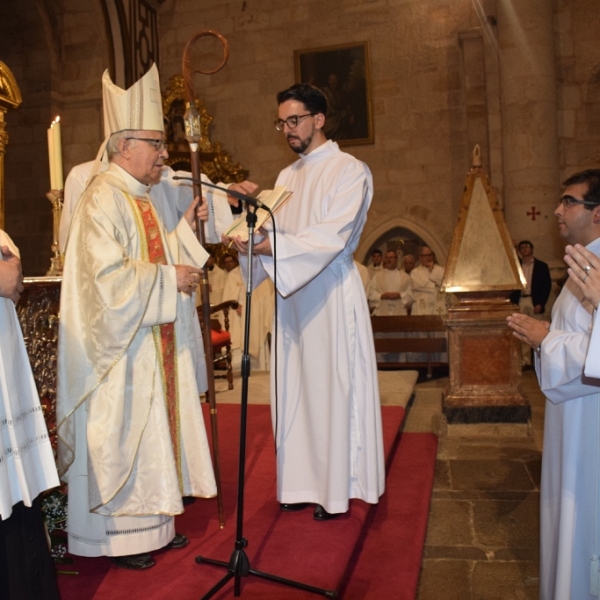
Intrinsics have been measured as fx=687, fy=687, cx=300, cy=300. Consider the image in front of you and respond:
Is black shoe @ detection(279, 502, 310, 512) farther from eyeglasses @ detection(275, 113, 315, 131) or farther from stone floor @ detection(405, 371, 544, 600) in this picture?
eyeglasses @ detection(275, 113, 315, 131)

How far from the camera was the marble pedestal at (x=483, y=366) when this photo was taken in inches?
232

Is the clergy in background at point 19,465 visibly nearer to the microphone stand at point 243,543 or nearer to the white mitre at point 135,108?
the microphone stand at point 243,543

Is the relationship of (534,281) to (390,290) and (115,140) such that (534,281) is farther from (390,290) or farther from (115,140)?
(115,140)

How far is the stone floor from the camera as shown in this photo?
10.6 ft

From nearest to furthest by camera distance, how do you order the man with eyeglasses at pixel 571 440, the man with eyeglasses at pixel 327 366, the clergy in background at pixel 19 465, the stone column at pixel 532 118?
the clergy in background at pixel 19 465 → the man with eyeglasses at pixel 571 440 → the man with eyeglasses at pixel 327 366 → the stone column at pixel 532 118

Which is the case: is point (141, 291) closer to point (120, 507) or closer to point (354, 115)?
point (120, 507)

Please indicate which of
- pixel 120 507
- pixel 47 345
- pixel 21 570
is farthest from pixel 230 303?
pixel 21 570

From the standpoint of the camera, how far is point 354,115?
11.9 metres

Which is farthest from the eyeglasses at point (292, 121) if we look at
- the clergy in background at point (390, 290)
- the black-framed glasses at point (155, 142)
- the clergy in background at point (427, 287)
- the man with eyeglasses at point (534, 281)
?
the clergy in background at point (427, 287)

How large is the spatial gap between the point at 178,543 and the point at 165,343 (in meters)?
0.88

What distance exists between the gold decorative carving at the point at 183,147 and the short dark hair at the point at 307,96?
8.20m

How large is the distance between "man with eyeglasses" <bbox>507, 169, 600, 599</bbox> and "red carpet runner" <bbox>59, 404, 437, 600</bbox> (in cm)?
78

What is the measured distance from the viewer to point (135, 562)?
279 cm

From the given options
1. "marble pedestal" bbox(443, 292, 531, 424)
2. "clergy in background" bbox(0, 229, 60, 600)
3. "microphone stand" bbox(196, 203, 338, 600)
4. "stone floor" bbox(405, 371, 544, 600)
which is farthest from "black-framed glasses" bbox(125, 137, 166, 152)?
"marble pedestal" bbox(443, 292, 531, 424)
